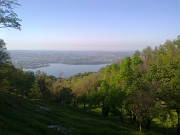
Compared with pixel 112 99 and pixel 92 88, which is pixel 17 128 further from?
pixel 92 88

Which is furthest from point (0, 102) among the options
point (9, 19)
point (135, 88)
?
point (135, 88)

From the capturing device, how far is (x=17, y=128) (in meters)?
14.0

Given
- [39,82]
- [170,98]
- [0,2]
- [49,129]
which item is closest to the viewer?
[0,2]

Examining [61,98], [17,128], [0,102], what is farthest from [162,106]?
[61,98]

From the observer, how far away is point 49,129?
55.2 feet

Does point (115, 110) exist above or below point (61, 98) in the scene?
above

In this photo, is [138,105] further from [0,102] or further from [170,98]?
[0,102]

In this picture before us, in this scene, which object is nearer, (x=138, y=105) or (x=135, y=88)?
(x=138, y=105)

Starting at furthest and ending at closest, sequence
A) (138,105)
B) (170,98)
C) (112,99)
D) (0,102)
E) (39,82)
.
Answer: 1. (39,82)
2. (112,99)
3. (170,98)
4. (138,105)
5. (0,102)

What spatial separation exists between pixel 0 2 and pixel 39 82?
50602mm

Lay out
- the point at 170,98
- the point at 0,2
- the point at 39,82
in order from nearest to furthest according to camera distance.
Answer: the point at 0,2, the point at 170,98, the point at 39,82

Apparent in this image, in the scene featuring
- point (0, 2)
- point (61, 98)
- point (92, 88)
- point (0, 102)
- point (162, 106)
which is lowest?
point (61, 98)

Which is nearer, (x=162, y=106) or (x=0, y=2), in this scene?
(x=0, y=2)

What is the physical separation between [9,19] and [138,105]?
18.5 metres
